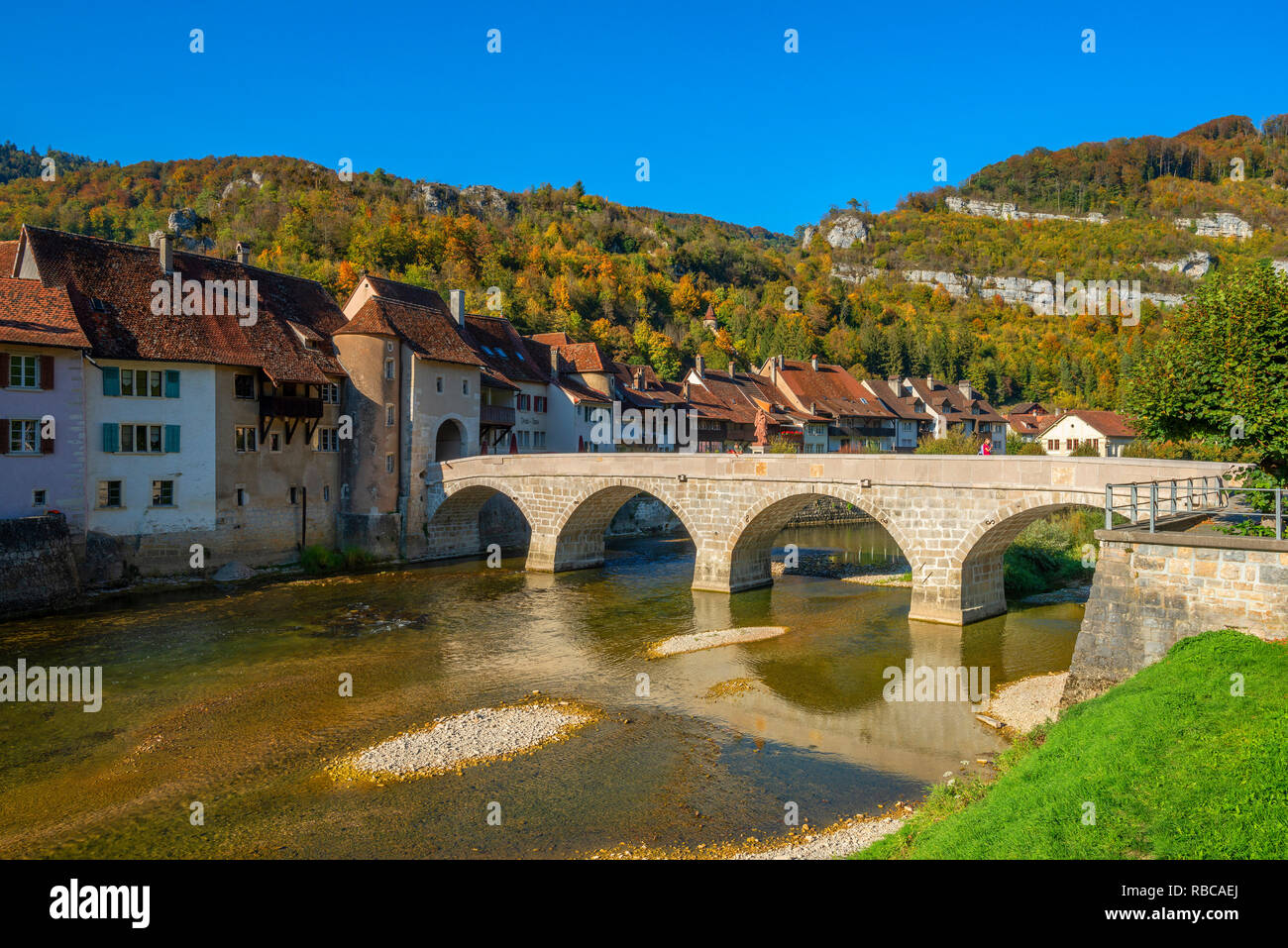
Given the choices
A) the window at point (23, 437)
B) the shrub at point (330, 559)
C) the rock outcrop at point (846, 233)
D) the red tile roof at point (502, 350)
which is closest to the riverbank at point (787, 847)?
the window at point (23, 437)

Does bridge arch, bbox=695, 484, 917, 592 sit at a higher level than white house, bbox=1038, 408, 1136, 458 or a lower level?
lower

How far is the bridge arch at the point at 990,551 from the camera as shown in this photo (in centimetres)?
2275

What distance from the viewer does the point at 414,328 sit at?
3972cm

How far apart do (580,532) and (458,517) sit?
7599 mm

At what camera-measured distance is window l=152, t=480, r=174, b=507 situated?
31.5m

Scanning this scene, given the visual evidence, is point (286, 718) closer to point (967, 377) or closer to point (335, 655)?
point (335, 655)

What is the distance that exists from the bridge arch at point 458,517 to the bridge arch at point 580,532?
8.23 ft

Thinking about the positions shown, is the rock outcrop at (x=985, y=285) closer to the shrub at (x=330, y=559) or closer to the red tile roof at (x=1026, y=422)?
the red tile roof at (x=1026, y=422)

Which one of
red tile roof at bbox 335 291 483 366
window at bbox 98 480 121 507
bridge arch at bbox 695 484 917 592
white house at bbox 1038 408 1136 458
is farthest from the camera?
white house at bbox 1038 408 1136 458

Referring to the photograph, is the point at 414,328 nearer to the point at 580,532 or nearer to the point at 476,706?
the point at 580,532

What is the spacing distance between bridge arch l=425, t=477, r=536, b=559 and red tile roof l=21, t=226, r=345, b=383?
7.40 meters

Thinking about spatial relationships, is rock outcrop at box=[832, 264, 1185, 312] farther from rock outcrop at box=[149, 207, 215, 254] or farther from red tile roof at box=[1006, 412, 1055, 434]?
rock outcrop at box=[149, 207, 215, 254]

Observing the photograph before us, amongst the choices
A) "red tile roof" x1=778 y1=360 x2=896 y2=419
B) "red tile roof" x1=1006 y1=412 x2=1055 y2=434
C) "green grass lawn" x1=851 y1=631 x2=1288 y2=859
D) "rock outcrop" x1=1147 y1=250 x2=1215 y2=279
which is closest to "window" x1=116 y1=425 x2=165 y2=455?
"green grass lawn" x1=851 y1=631 x2=1288 y2=859
